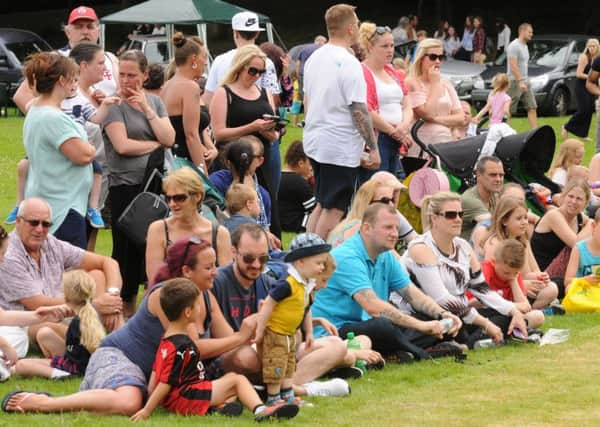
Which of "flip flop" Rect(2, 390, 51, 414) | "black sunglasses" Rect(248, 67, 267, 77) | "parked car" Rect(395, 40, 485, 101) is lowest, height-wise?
"parked car" Rect(395, 40, 485, 101)

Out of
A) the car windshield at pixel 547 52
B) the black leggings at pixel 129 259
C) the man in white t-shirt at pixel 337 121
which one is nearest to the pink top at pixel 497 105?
the car windshield at pixel 547 52

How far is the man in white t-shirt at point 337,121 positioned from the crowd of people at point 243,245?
0.06 feet

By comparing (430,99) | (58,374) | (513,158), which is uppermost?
(430,99)

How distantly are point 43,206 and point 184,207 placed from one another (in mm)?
915

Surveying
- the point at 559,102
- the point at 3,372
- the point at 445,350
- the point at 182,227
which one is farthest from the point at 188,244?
the point at 559,102

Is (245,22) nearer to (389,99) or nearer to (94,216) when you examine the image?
(389,99)

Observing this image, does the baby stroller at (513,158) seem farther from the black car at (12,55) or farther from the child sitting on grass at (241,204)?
the black car at (12,55)

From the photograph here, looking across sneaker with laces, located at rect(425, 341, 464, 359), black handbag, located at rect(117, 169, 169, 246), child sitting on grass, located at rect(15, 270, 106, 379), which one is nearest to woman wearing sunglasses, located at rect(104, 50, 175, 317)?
black handbag, located at rect(117, 169, 169, 246)

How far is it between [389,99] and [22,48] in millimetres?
21726

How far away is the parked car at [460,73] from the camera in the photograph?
29.1 metres

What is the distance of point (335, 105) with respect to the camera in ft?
37.3

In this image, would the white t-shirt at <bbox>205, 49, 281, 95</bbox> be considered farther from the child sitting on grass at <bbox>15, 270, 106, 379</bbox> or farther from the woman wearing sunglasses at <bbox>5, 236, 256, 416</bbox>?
the woman wearing sunglasses at <bbox>5, 236, 256, 416</bbox>

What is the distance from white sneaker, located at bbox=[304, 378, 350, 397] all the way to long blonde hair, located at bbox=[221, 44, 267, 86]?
13.0 feet

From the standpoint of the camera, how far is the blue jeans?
41.3 ft
